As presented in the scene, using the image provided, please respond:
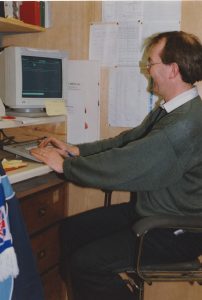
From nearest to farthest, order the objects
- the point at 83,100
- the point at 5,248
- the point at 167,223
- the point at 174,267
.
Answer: the point at 5,248, the point at 167,223, the point at 174,267, the point at 83,100

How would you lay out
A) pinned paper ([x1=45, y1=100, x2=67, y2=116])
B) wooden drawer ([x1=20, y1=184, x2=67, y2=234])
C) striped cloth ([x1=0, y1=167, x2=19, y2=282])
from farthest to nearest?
pinned paper ([x1=45, y1=100, x2=67, y2=116]) < wooden drawer ([x1=20, y1=184, x2=67, y2=234]) < striped cloth ([x1=0, y1=167, x2=19, y2=282])

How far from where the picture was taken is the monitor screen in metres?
1.64

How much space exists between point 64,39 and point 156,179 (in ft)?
3.11

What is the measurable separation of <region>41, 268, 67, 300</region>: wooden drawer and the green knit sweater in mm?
601

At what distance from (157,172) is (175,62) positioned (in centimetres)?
42

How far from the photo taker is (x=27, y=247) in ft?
3.81

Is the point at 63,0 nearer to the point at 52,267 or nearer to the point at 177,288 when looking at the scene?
the point at 52,267

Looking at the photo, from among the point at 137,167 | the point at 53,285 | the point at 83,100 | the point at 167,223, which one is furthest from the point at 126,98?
the point at 53,285

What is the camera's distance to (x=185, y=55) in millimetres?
1319

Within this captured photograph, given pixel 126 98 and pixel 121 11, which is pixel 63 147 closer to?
pixel 126 98

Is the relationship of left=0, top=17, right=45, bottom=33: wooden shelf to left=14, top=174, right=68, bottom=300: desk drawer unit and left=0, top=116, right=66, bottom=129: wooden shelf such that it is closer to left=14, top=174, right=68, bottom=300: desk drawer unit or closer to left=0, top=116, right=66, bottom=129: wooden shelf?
left=0, top=116, right=66, bottom=129: wooden shelf

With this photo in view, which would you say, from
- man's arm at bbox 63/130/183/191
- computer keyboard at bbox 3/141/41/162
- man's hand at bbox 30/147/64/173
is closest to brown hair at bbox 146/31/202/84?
man's arm at bbox 63/130/183/191

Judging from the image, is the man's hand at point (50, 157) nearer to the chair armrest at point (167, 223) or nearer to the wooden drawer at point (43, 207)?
the wooden drawer at point (43, 207)

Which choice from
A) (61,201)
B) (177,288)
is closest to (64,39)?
(61,201)
